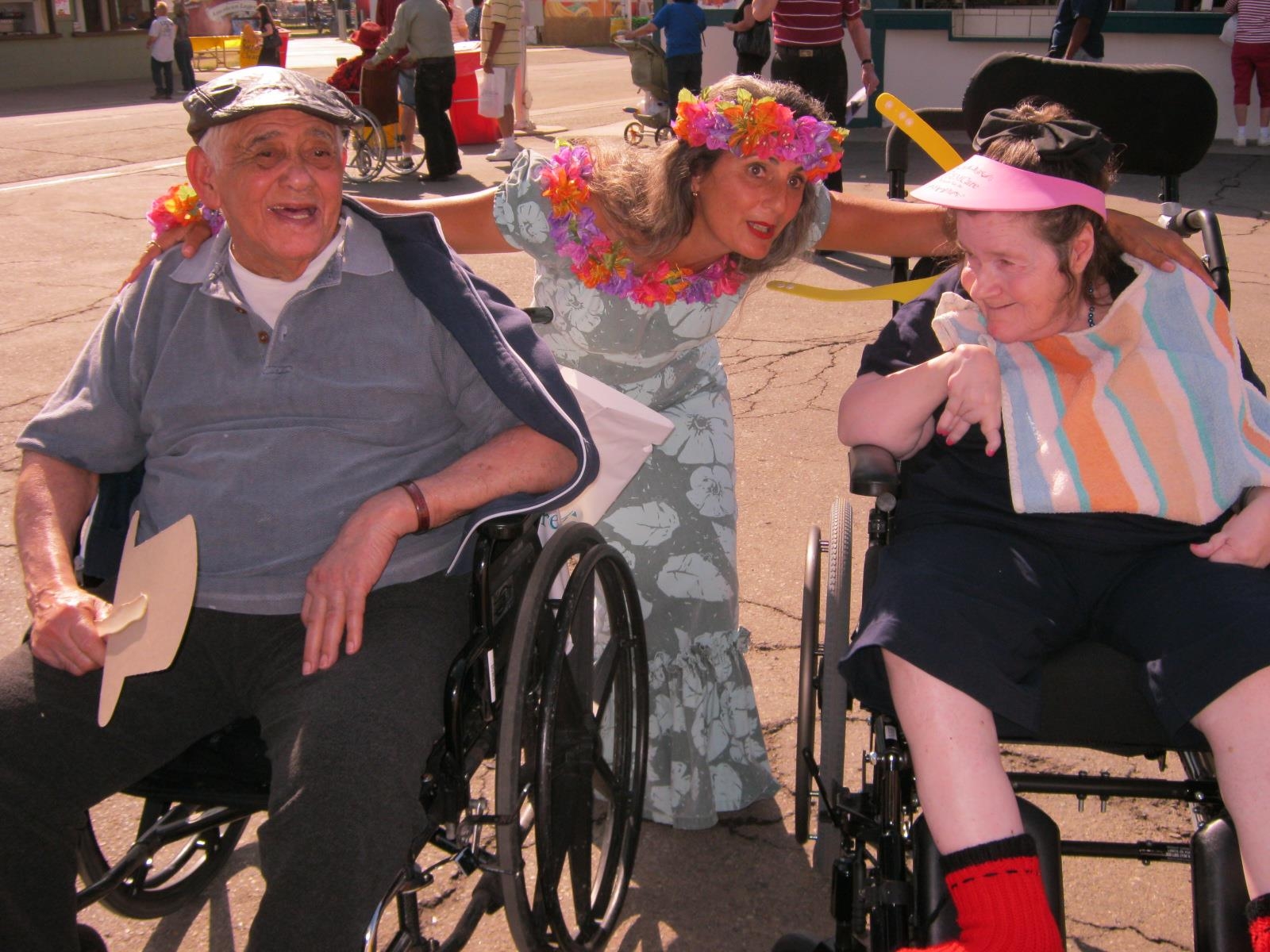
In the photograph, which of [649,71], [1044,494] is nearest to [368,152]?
[649,71]

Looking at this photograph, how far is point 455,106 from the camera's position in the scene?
508 inches

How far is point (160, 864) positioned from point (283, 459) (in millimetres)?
1025

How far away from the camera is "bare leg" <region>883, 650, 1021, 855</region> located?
1.78 meters

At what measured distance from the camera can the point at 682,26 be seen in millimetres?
11219

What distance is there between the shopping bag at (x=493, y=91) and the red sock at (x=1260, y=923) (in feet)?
33.1

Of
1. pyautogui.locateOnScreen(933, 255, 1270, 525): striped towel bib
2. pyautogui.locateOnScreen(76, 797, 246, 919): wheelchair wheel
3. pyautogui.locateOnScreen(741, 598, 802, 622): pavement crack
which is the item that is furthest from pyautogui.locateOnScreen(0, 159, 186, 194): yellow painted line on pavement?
pyautogui.locateOnScreen(933, 255, 1270, 525): striped towel bib

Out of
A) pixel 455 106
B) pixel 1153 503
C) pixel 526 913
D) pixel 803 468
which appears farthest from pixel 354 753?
pixel 455 106

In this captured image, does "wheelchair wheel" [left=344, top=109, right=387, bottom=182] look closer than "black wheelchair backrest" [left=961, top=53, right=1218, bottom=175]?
No

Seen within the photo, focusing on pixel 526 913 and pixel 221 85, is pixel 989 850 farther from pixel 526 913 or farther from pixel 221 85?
pixel 221 85

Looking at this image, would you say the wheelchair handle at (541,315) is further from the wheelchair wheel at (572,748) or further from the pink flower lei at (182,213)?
the pink flower lei at (182,213)

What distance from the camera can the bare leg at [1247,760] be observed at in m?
1.71

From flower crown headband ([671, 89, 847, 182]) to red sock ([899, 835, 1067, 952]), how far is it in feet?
4.90

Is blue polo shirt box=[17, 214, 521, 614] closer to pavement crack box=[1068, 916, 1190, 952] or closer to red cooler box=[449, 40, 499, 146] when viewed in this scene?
pavement crack box=[1068, 916, 1190, 952]

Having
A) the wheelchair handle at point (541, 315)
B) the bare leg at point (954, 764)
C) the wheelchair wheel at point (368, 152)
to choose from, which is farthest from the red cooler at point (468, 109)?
the bare leg at point (954, 764)
